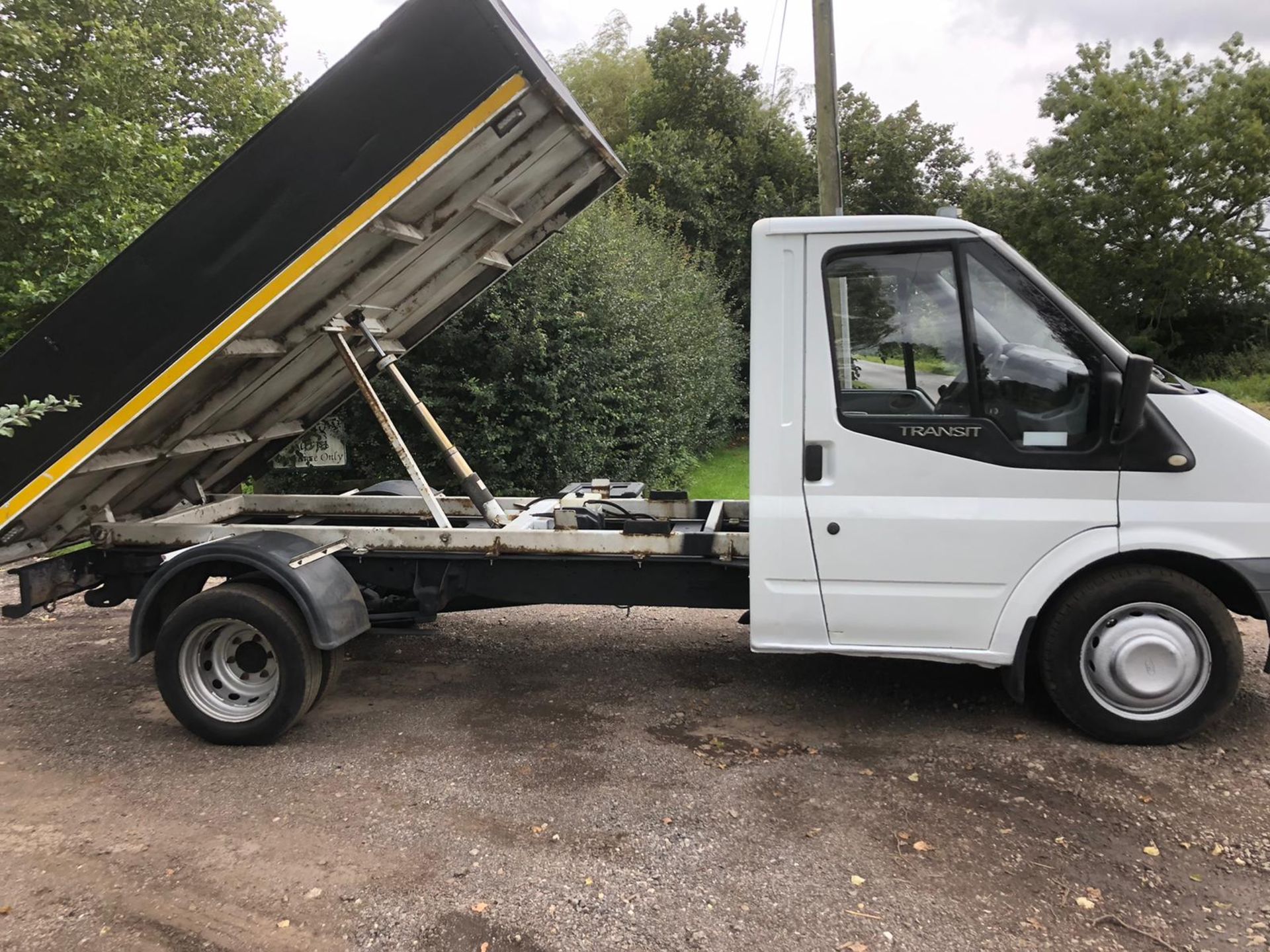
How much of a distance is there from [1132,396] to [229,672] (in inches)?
169

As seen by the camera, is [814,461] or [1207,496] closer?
[1207,496]

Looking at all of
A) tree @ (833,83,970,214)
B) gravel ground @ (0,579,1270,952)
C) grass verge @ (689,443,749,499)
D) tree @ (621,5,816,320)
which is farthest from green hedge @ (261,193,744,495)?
tree @ (833,83,970,214)

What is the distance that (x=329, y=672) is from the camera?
173 inches

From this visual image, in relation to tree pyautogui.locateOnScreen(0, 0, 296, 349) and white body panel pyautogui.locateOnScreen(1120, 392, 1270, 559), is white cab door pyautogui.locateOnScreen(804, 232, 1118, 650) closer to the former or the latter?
white body panel pyautogui.locateOnScreen(1120, 392, 1270, 559)

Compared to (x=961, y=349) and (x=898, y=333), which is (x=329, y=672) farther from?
(x=961, y=349)

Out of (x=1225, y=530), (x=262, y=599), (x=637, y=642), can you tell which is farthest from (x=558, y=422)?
(x=1225, y=530)

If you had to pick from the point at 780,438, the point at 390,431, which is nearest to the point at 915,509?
the point at 780,438

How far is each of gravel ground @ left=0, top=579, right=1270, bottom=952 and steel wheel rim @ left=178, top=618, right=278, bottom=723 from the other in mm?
214

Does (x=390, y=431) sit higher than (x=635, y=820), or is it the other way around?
(x=390, y=431)

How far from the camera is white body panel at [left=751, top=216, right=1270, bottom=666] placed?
379 cm

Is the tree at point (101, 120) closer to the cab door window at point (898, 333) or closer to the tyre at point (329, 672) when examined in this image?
the tyre at point (329, 672)

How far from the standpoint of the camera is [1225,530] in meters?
3.79

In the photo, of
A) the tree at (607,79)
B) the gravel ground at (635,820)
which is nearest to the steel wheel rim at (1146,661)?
the gravel ground at (635,820)

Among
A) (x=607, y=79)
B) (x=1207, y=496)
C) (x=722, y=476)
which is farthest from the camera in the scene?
(x=607, y=79)
